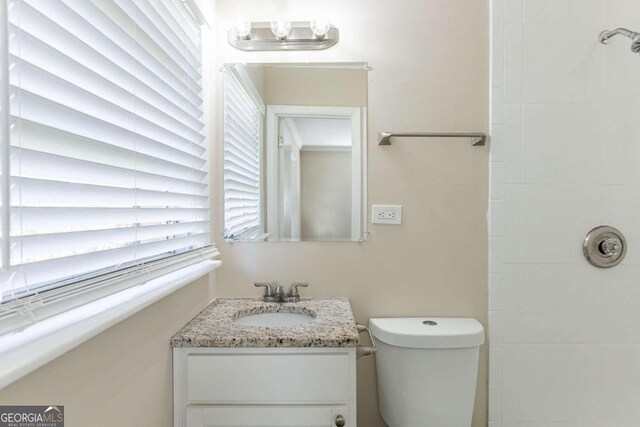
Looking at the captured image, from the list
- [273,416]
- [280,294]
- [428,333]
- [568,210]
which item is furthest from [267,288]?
[568,210]

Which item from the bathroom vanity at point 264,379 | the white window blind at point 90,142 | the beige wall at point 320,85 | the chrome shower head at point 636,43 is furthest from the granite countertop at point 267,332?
the chrome shower head at point 636,43

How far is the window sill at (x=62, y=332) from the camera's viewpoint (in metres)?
0.50

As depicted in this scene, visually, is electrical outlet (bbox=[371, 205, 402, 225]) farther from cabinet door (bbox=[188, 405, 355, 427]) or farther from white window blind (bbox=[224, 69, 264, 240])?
cabinet door (bbox=[188, 405, 355, 427])

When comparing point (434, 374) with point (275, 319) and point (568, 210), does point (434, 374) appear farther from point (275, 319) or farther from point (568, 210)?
point (568, 210)

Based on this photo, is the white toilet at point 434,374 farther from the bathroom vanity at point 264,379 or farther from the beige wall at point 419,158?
the bathroom vanity at point 264,379

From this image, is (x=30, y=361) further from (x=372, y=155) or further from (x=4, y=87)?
(x=372, y=155)

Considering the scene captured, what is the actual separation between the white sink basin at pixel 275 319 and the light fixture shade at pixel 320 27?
118cm

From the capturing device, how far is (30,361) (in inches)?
20.2

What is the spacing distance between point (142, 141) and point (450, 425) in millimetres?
1447

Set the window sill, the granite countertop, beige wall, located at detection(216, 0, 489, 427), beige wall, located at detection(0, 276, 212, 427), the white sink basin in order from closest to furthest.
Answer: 1. the window sill
2. beige wall, located at detection(0, 276, 212, 427)
3. the granite countertop
4. the white sink basin
5. beige wall, located at detection(216, 0, 489, 427)

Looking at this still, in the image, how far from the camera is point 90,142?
2.35 ft

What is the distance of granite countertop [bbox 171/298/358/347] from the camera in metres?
1.08

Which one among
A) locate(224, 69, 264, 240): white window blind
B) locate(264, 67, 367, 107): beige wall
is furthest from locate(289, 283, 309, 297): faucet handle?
locate(264, 67, 367, 107): beige wall

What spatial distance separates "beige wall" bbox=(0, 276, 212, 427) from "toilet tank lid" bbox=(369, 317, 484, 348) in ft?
2.48
